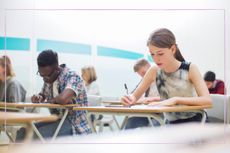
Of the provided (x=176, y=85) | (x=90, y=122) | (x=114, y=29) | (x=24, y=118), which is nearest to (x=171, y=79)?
(x=176, y=85)

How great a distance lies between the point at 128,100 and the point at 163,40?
2.27 feet

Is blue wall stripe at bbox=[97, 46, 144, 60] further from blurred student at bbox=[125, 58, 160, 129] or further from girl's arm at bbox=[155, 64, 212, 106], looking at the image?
girl's arm at bbox=[155, 64, 212, 106]

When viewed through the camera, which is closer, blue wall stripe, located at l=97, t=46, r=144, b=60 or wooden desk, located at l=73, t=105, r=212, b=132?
wooden desk, located at l=73, t=105, r=212, b=132

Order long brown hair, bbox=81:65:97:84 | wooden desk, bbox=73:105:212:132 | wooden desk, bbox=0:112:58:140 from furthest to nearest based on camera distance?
long brown hair, bbox=81:65:97:84, wooden desk, bbox=73:105:212:132, wooden desk, bbox=0:112:58:140

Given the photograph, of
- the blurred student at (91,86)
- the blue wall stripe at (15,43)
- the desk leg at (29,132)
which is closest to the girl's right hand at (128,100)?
the blurred student at (91,86)

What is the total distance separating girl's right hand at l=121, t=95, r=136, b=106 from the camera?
415 cm

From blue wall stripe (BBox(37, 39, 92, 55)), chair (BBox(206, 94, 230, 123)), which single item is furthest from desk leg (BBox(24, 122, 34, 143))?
chair (BBox(206, 94, 230, 123))

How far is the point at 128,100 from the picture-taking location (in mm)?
4156

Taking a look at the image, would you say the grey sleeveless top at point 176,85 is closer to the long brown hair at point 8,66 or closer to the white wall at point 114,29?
the white wall at point 114,29

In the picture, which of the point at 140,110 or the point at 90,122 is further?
the point at 90,122

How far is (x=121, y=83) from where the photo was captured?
4172 mm

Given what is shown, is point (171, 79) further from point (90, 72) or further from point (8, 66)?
point (8, 66)

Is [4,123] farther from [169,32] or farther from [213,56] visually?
[213,56]

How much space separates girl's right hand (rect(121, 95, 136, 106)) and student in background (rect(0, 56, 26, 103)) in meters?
1.02
